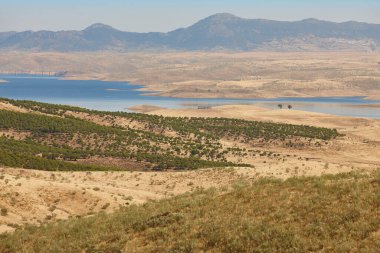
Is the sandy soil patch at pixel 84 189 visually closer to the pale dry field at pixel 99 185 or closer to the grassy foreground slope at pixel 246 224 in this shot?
the pale dry field at pixel 99 185

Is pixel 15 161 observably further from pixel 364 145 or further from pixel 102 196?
pixel 364 145

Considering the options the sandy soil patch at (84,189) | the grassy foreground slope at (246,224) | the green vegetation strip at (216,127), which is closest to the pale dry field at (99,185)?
the sandy soil patch at (84,189)

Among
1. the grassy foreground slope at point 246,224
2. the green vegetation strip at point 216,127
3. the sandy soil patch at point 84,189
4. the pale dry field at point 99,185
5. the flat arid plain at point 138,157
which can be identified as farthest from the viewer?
the green vegetation strip at point 216,127

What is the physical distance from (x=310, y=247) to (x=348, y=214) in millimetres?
2339

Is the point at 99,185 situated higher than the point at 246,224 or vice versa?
the point at 246,224

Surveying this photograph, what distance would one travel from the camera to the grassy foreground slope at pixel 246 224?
1712 centimetres

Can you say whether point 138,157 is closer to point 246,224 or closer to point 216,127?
point 216,127

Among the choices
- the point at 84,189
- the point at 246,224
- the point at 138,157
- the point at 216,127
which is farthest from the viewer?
the point at 216,127

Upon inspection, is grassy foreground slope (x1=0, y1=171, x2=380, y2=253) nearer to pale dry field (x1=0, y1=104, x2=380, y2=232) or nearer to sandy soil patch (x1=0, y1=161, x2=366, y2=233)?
sandy soil patch (x1=0, y1=161, x2=366, y2=233)

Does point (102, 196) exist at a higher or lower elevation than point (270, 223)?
lower

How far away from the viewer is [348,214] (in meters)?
18.1

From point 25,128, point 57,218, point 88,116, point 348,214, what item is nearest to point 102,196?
point 57,218

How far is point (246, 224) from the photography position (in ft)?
61.4

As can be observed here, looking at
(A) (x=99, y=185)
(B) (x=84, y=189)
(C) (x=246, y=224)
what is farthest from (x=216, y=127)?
(C) (x=246, y=224)
